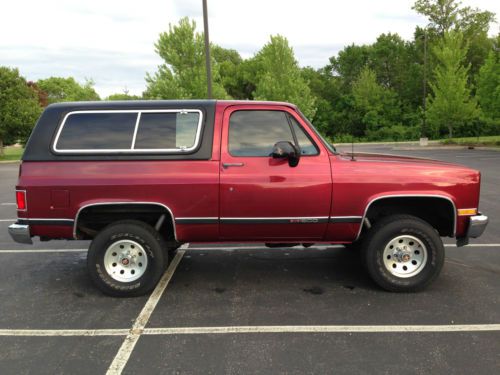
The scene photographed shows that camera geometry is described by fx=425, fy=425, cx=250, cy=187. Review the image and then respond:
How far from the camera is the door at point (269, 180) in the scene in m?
4.24

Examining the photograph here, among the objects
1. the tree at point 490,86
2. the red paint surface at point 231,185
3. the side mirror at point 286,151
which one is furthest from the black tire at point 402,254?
the tree at point 490,86

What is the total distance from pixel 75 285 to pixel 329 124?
50203 mm

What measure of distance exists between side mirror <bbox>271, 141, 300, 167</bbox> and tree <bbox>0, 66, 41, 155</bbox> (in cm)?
2702

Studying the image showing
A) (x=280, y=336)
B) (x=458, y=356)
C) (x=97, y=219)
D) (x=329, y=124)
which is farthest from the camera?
(x=329, y=124)

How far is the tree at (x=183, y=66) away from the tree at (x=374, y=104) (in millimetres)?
31849

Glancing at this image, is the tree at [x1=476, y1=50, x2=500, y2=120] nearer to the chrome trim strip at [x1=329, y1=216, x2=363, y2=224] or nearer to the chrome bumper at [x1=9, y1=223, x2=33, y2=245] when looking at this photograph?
the chrome trim strip at [x1=329, y1=216, x2=363, y2=224]

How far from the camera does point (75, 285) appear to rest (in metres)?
4.78

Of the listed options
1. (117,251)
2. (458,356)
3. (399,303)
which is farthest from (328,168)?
(117,251)

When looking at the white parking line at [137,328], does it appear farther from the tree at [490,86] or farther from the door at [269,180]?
the tree at [490,86]

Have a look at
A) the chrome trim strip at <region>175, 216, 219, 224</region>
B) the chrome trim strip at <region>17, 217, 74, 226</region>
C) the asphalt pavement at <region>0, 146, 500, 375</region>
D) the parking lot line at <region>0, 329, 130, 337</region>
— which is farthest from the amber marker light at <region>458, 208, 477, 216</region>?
the chrome trim strip at <region>17, 217, 74, 226</region>

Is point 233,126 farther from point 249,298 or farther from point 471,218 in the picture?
point 471,218

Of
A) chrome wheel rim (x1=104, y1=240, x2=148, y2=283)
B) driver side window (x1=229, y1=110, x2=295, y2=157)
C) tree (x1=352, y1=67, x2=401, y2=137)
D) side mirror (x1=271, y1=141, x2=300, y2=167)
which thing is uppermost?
tree (x1=352, y1=67, x2=401, y2=137)

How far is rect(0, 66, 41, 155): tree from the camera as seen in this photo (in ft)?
87.9

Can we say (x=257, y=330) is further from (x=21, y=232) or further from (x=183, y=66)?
(x=183, y=66)
